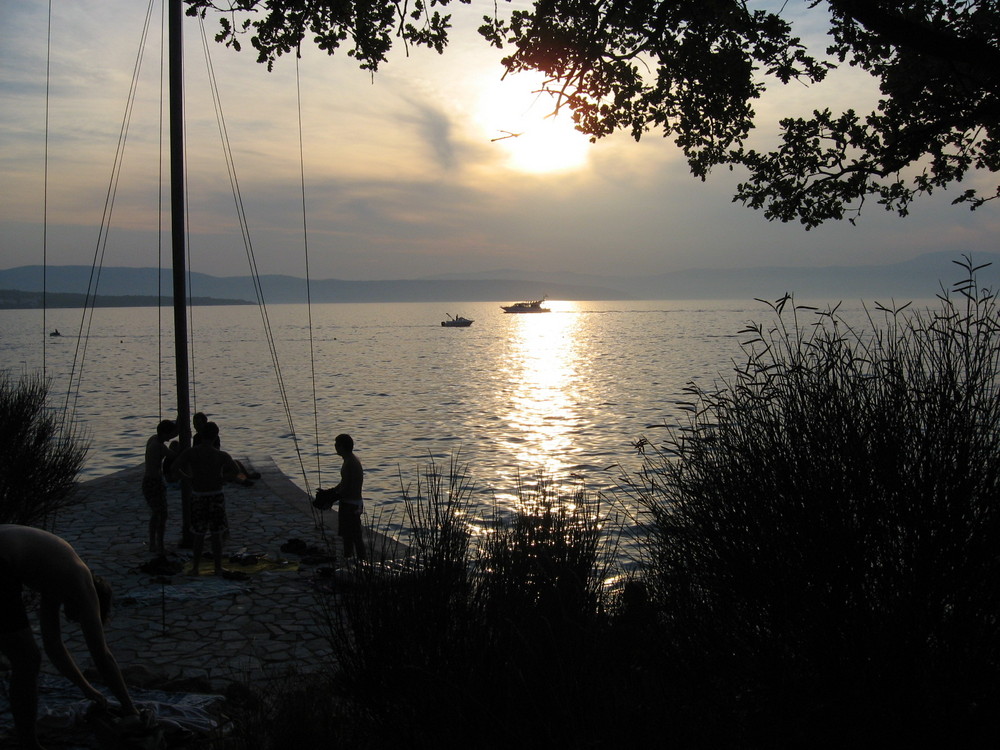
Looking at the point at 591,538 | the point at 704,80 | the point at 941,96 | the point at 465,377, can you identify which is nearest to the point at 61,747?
the point at 591,538

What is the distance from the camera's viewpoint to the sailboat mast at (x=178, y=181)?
10281 mm

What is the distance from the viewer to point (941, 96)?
788 centimetres

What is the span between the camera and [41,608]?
4777mm

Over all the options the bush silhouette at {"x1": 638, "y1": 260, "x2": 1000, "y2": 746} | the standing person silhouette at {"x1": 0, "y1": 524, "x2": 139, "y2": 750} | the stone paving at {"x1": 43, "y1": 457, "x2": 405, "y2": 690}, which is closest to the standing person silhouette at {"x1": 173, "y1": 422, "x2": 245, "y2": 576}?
the stone paving at {"x1": 43, "y1": 457, "x2": 405, "y2": 690}

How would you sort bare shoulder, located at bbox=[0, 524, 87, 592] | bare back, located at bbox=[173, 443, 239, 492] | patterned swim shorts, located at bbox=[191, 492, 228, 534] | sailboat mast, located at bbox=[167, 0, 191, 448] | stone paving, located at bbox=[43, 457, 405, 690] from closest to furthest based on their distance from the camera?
bare shoulder, located at bbox=[0, 524, 87, 592] < stone paving, located at bbox=[43, 457, 405, 690] < bare back, located at bbox=[173, 443, 239, 492] < patterned swim shorts, located at bbox=[191, 492, 228, 534] < sailboat mast, located at bbox=[167, 0, 191, 448]

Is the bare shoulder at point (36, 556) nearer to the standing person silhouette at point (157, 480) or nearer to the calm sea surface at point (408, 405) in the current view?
the calm sea surface at point (408, 405)

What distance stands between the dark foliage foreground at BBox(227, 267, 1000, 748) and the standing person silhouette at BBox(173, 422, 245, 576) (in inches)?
176

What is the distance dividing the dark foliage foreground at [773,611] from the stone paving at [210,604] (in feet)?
2.68

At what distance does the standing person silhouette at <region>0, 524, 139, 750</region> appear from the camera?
4664 millimetres

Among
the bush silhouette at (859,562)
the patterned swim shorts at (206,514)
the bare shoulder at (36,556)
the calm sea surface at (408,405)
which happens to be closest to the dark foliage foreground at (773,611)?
the bush silhouette at (859,562)

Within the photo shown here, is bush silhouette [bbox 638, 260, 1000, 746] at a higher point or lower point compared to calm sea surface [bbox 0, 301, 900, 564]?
higher

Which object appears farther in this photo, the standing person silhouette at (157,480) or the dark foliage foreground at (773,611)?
the standing person silhouette at (157,480)

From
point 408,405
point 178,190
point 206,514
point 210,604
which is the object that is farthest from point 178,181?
point 408,405

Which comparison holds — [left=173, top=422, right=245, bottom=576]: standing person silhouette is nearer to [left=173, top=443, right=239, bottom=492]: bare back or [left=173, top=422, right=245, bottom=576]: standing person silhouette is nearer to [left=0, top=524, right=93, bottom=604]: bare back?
[left=173, top=443, right=239, bottom=492]: bare back
